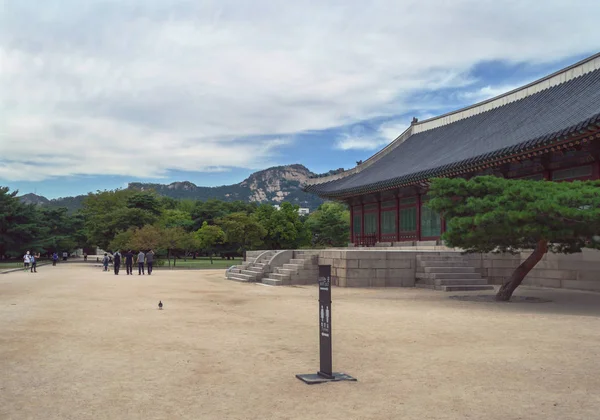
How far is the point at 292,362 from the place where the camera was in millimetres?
8461

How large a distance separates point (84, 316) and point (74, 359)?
18.1 ft

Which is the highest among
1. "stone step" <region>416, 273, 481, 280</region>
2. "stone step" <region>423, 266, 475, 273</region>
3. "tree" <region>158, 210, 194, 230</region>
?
"tree" <region>158, 210, 194, 230</region>

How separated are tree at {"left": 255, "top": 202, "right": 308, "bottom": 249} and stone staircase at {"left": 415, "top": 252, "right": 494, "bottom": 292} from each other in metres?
47.1

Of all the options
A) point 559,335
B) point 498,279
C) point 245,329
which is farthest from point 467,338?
point 498,279

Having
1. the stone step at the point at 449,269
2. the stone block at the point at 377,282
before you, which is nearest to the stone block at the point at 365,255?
the stone block at the point at 377,282

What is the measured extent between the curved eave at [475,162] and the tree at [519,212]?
2562 millimetres

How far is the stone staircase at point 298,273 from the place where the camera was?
82.4ft

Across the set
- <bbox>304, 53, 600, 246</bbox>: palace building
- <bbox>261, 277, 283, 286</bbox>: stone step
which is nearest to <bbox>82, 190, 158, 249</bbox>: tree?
<bbox>304, 53, 600, 246</bbox>: palace building

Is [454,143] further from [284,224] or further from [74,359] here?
[284,224]

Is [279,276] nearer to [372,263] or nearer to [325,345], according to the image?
[372,263]

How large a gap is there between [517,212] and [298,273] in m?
12.6

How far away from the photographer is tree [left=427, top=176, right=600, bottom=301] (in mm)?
14188

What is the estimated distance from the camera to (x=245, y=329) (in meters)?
11.8

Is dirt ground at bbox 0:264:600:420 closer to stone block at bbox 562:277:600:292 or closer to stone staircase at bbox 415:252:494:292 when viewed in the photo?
stone block at bbox 562:277:600:292
